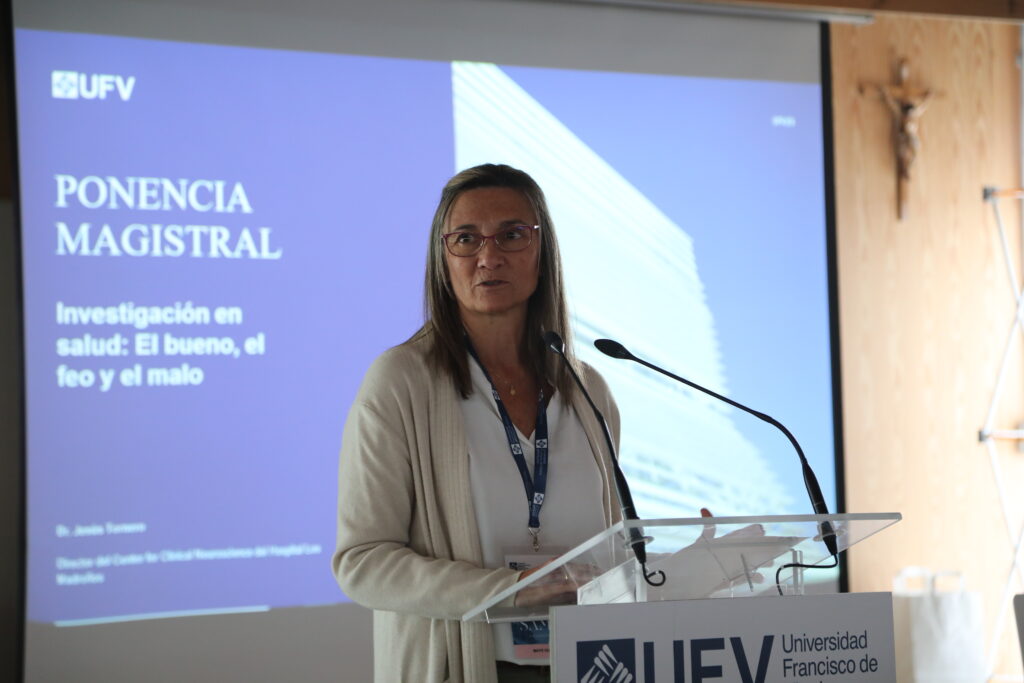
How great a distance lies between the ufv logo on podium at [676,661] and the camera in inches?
54.1

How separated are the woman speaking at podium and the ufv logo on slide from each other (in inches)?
85.3

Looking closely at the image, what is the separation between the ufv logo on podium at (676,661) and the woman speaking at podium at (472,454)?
0.18 m

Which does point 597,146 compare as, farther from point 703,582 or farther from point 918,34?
point 703,582

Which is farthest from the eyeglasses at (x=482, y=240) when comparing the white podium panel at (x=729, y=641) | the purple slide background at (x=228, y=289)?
the purple slide background at (x=228, y=289)

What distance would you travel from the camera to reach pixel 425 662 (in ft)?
6.11

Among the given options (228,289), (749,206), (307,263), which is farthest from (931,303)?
(228,289)

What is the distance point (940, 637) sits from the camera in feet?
14.6

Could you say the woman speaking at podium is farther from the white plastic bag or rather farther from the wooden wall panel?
the wooden wall panel

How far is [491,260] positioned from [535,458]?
0.42 meters

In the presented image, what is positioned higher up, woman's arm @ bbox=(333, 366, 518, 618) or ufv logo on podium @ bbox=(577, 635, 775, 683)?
woman's arm @ bbox=(333, 366, 518, 618)

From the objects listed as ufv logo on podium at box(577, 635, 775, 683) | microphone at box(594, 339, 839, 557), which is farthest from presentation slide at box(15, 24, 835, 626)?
ufv logo on podium at box(577, 635, 775, 683)

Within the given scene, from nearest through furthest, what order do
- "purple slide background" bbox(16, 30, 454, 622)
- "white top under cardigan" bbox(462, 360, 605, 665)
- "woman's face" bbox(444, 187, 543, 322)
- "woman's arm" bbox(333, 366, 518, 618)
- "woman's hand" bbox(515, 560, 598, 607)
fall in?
"woman's hand" bbox(515, 560, 598, 607)
"woman's arm" bbox(333, 366, 518, 618)
"white top under cardigan" bbox(462, 360, 605, 665)
"woman's face" bbox(444, 187, 543, 322)
"purple slide background" bbox(16, 30, 454, 622)

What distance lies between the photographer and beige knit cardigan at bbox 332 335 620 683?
176 centimetres

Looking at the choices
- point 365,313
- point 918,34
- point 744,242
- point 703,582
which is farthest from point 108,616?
point 918,34
